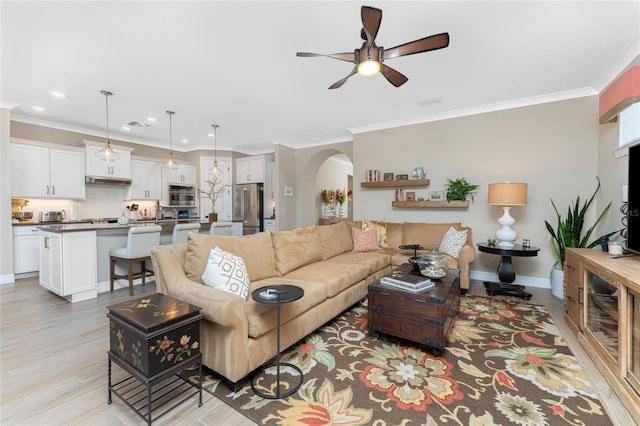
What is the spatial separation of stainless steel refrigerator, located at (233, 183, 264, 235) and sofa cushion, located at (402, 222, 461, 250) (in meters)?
3.95

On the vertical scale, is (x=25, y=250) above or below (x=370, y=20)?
below

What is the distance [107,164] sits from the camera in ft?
18.3

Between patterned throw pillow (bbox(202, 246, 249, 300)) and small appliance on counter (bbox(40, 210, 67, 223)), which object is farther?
small appliance on counter (bbox(40, 210, 67, 223))

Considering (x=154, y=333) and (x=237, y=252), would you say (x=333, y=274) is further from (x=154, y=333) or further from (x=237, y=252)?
(x=154, y=333)

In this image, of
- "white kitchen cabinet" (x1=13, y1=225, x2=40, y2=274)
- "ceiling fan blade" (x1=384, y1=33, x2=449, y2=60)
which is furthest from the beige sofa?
"white kitchen cabinet" (x1=13, y1=225, x2=40, y2=274)

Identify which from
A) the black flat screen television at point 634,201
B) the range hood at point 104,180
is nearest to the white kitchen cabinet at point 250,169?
the range hood at point 104,180

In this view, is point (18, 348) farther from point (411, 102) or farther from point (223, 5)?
point (411, 102)

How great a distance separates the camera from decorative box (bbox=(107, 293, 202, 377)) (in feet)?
4.53

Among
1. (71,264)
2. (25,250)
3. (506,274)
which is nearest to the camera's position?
(71,264)

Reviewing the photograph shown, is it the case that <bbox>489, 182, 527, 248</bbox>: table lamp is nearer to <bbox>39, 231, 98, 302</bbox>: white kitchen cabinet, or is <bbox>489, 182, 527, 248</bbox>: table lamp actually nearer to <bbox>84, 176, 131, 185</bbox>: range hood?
<bbox>39, 231, 98, 302</bbox>: white kitchen cabinet

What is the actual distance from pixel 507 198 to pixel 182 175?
22.7 ft

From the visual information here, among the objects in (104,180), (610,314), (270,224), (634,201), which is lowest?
(610,314)

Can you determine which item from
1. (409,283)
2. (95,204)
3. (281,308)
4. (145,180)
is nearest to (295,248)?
(281,308)

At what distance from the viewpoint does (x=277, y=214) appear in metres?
Answer: 6.55
